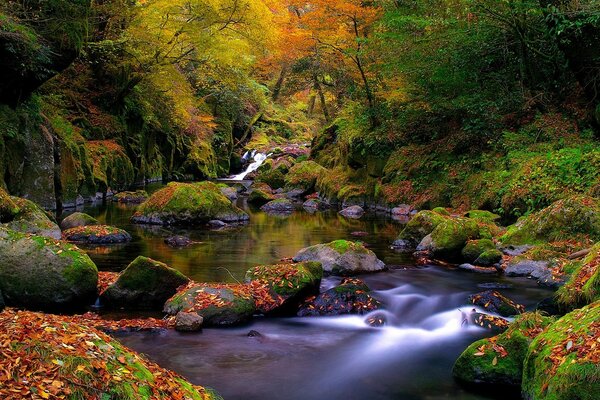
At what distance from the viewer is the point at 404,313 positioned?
720 centimetres

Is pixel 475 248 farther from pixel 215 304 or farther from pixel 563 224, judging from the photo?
pixel 215 304

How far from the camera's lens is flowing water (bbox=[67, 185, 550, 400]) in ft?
16.3

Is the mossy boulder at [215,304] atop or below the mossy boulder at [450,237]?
below

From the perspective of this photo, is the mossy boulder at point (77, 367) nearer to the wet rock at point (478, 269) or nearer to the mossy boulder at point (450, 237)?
the wet rock at point (478, 269)

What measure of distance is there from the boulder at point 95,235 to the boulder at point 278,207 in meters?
7.79

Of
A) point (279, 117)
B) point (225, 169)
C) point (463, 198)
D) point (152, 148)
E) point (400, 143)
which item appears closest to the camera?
point (463, 198)

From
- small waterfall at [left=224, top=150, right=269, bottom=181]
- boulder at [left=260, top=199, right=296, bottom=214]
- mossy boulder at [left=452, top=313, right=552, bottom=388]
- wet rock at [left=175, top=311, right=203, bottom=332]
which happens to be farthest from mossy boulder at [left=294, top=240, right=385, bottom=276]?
small waterfall at [left=224, top=150, right=269, bottom=181]

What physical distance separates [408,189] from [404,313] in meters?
11.1

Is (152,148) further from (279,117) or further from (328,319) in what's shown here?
(328,319)

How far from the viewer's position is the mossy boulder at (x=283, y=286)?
22.7 ft

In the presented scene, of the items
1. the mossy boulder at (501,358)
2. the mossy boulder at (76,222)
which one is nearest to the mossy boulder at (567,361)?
the mossy boulder at (501,358)

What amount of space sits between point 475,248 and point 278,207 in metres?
10.3

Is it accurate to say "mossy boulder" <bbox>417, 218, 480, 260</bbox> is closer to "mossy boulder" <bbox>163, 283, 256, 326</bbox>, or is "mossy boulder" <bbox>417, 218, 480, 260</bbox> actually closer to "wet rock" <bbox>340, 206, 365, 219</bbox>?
"mossy boulder" <bbox>163, 283, 256, 326</bbox>

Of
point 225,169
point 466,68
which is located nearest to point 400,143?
point 466,68
